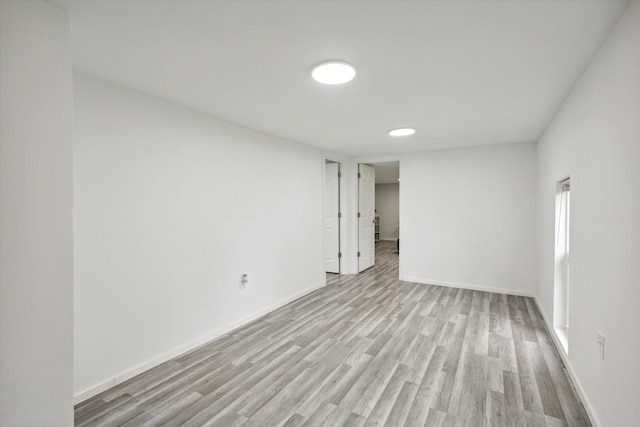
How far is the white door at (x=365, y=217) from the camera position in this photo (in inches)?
243

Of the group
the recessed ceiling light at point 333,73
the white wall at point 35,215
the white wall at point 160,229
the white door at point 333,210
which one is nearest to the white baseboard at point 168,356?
the white wall at point 160,229

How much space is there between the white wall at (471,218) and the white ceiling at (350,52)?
5.69 feet

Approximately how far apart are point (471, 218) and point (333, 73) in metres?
3.85

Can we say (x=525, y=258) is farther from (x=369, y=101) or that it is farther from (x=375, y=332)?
(x=369, y=101)

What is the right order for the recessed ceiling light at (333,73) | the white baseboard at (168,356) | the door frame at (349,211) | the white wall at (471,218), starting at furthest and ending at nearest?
the door frame at (349,211) < the white wall at (471,218) < the white baseboard at (168,356) < the recessed ceiling light at (333,73)

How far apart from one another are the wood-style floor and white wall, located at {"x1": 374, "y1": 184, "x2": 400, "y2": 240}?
8248mm

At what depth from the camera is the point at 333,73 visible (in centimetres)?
212

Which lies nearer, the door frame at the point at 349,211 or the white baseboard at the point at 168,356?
the white baseboard at the point at 168,356

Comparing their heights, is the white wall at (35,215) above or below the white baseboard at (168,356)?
above

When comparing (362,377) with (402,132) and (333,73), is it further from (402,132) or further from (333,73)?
(402,132)

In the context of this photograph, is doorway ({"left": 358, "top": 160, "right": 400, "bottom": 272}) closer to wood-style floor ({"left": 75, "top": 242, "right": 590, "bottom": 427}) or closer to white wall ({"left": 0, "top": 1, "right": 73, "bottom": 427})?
wood-style floor ({"left": 75, "top": 242, "right": 590, "bottom": 427})

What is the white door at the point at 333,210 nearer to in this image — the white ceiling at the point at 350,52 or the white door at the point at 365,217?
the white door at the point at 365,217

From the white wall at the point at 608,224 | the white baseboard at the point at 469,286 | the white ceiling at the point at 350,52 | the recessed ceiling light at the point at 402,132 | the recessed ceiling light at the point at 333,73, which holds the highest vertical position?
the recessed ceiling light at the point at 402,132

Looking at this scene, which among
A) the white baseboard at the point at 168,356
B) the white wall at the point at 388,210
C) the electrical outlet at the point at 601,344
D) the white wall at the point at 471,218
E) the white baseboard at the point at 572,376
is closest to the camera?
the electrical outlet at the point at 601,344
